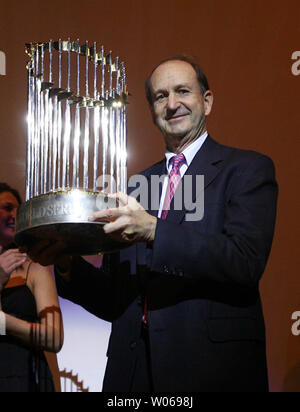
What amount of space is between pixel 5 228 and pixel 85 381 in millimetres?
689

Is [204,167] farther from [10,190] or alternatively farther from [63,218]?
[10,190]

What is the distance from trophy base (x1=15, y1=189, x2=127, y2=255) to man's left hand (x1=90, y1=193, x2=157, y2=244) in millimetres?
44

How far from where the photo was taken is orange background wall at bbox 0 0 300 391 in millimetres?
2713

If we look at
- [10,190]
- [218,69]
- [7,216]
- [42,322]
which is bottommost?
[42,322]

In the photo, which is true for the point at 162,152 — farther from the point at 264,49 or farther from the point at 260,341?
the point at 260,341

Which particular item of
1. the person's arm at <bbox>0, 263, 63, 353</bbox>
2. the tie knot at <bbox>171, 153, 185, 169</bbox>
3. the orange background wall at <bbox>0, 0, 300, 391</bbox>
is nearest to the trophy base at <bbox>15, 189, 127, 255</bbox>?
Result: the tie knot at <bbox>171, 153, 185, 169</bbox>

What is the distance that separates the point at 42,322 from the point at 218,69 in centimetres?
139

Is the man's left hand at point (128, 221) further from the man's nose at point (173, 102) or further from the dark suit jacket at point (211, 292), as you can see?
the man's nose at point (173, 102)

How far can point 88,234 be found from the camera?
4.55 feet

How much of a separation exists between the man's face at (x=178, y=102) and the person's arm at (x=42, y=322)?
2.56 ft

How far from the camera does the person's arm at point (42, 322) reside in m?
2.10

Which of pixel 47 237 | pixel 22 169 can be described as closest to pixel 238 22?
pixel 22 169

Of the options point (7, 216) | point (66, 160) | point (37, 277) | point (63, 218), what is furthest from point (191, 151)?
point (7, 216)

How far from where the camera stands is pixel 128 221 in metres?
1.21
